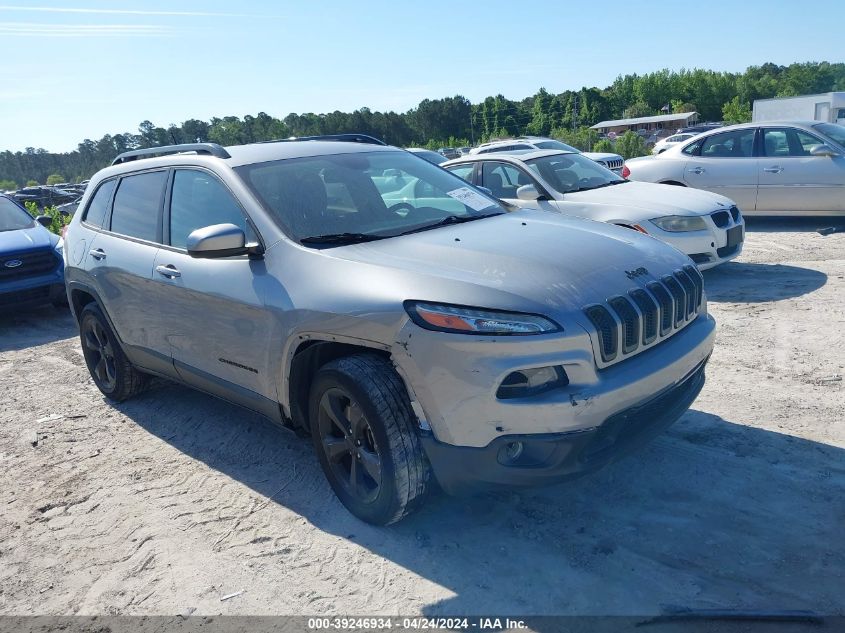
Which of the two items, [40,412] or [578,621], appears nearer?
[578,621]

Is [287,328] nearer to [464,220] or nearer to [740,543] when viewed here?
[464,220]

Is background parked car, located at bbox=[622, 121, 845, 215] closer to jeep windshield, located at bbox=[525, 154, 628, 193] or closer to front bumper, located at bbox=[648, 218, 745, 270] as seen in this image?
jeep windshield, located at bbox=[525, 154, 628, 193]

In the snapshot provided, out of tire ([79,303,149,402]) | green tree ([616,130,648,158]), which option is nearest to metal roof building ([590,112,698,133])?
green tree ([616,130,648,158])

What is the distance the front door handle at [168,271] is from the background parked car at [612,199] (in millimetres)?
4267

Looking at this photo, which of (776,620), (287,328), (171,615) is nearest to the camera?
(776,620)

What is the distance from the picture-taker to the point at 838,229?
10.0m

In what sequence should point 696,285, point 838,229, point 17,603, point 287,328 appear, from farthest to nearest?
point 838,229, point 696,285, point 287,328, point 17,603

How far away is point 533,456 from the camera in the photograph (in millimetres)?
2855

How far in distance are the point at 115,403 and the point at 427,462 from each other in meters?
3.41

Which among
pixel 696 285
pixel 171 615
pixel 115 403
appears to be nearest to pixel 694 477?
pixel 696 285

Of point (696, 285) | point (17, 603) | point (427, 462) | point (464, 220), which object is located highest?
point (464, 220)

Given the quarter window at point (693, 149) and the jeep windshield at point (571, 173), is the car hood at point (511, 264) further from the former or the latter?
the quarter window at point (693, 149)

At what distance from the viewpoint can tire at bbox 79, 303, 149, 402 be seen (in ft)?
16.9

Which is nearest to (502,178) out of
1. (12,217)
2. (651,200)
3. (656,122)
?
(651,200)
